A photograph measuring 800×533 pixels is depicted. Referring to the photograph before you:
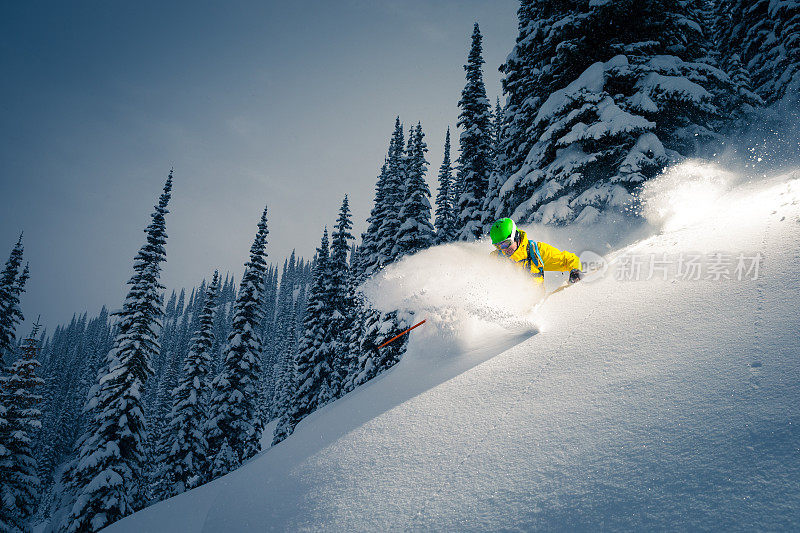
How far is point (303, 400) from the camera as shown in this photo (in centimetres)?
2677

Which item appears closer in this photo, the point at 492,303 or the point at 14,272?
the point at 492,303

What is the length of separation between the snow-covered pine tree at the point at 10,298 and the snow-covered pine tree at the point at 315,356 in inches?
674

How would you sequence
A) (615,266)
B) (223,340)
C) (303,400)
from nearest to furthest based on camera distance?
(615,266) → (303,400) → (223,340)

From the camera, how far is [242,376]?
2453 cm

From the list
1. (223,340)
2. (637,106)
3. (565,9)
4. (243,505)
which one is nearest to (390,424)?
(243,505)

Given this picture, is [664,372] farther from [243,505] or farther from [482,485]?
[243,505]

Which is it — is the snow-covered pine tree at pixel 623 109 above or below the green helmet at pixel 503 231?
above

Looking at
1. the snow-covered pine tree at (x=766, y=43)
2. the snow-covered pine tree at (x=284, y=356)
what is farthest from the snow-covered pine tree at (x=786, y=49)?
the snow-covered pine tree at (x=284, y=356)

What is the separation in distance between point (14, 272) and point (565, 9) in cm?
3332

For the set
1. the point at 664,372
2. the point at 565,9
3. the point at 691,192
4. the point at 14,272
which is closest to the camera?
the point at 664,372

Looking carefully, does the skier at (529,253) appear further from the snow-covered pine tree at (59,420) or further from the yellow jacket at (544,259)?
the snow-covered pine tree at (59,420)

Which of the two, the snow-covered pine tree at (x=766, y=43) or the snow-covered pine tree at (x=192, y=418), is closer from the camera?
the snow-covered pine tree at (x=766, y=43)

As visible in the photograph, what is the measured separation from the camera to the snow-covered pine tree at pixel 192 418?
2338cm

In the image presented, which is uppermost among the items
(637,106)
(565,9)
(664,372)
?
(565,9)
